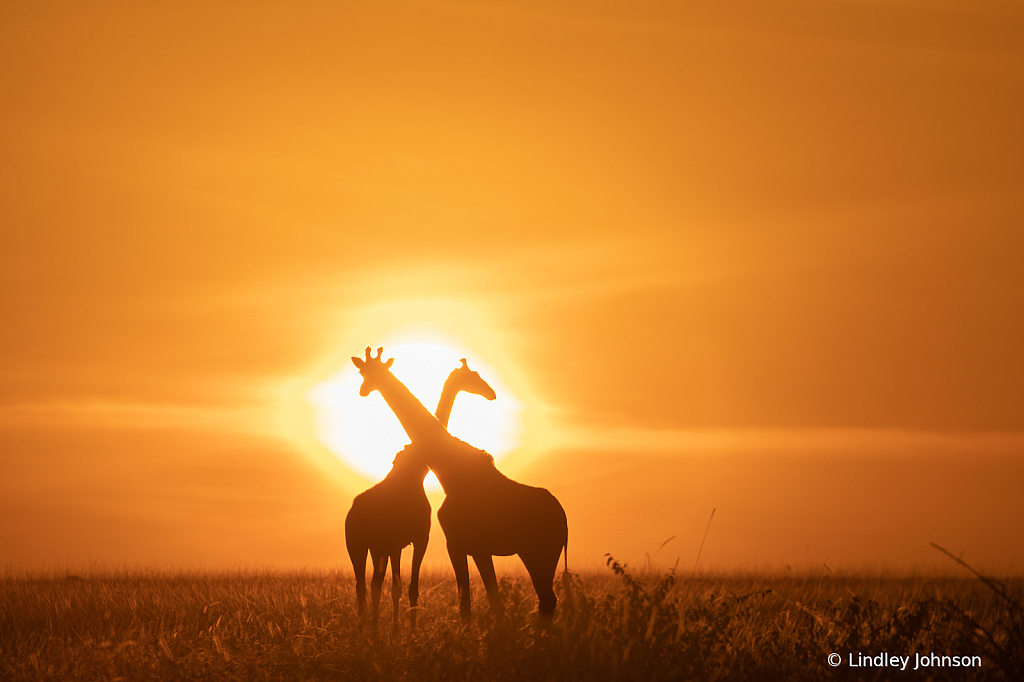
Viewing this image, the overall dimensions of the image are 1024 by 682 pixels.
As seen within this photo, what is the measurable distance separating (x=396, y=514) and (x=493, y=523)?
2015 millimetres

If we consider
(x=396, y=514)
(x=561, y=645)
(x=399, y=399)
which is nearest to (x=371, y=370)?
(x=399, y=399)

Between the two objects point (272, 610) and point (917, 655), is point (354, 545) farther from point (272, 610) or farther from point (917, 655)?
point (917, 655)

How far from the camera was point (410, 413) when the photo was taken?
38.4ft

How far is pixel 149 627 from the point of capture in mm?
14914

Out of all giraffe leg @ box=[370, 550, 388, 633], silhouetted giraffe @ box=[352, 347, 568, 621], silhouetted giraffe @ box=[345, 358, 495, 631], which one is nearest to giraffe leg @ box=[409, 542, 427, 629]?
silhouetted giraffe @ box=[345, 358, 495, 631]

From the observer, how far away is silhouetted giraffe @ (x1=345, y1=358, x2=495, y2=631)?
39.9 ft

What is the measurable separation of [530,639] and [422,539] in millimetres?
2951

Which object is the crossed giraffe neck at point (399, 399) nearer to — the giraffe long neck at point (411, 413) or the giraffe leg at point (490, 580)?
the giraffe long neck at point (411, 413)

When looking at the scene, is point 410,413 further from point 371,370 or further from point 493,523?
point 493,523

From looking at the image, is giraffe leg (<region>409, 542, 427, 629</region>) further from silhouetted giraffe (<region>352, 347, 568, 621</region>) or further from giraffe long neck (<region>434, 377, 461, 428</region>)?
giraffe long neck (<region>434, 377, 461, 428</region>)

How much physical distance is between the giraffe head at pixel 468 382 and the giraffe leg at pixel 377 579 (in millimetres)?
2530

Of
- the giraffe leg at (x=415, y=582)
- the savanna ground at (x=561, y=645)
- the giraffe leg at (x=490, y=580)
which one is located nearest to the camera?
the savanna ground at (x=561, y=645)

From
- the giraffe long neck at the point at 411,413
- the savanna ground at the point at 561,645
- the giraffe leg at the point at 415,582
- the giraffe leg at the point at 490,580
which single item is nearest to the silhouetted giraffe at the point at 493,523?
the giraffe leg at the point at 490,580

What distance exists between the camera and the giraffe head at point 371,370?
39.3ft
